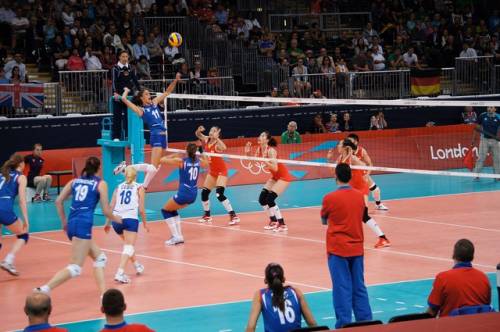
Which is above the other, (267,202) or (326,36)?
(326,36)

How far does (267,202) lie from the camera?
20156mm

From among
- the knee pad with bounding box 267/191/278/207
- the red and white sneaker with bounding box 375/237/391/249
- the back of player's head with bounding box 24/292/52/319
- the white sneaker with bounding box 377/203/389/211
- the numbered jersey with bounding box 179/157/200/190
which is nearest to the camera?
the back of player's head with bounding box 24/292/52/319

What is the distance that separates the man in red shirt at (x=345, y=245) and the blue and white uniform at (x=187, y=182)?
7031 mm

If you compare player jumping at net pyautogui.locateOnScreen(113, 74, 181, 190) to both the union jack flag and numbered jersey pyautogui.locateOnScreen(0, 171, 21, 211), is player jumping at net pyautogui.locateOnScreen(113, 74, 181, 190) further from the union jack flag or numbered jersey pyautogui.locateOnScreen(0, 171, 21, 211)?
the union jack flag

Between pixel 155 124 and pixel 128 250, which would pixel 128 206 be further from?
pixel 155 124

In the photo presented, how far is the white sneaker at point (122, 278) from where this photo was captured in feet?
51.3

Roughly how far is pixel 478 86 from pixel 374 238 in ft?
53.3

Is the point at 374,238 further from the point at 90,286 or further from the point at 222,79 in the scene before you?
the point at 222,79

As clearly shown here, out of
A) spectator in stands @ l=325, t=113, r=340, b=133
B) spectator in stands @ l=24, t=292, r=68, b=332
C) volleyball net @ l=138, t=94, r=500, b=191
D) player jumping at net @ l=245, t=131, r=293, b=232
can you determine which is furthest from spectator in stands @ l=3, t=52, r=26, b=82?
spectator in stands @ l=24, t=292, r=68, b=332

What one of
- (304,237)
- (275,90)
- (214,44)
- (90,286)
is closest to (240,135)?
(275,90)

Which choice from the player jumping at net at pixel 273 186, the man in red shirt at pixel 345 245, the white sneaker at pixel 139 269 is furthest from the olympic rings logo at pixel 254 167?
the man in red shirt at pixel 345 245

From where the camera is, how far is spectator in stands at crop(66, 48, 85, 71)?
2817 centimetres

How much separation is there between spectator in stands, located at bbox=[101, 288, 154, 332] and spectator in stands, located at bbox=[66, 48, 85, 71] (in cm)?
2047

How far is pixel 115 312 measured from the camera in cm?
833
